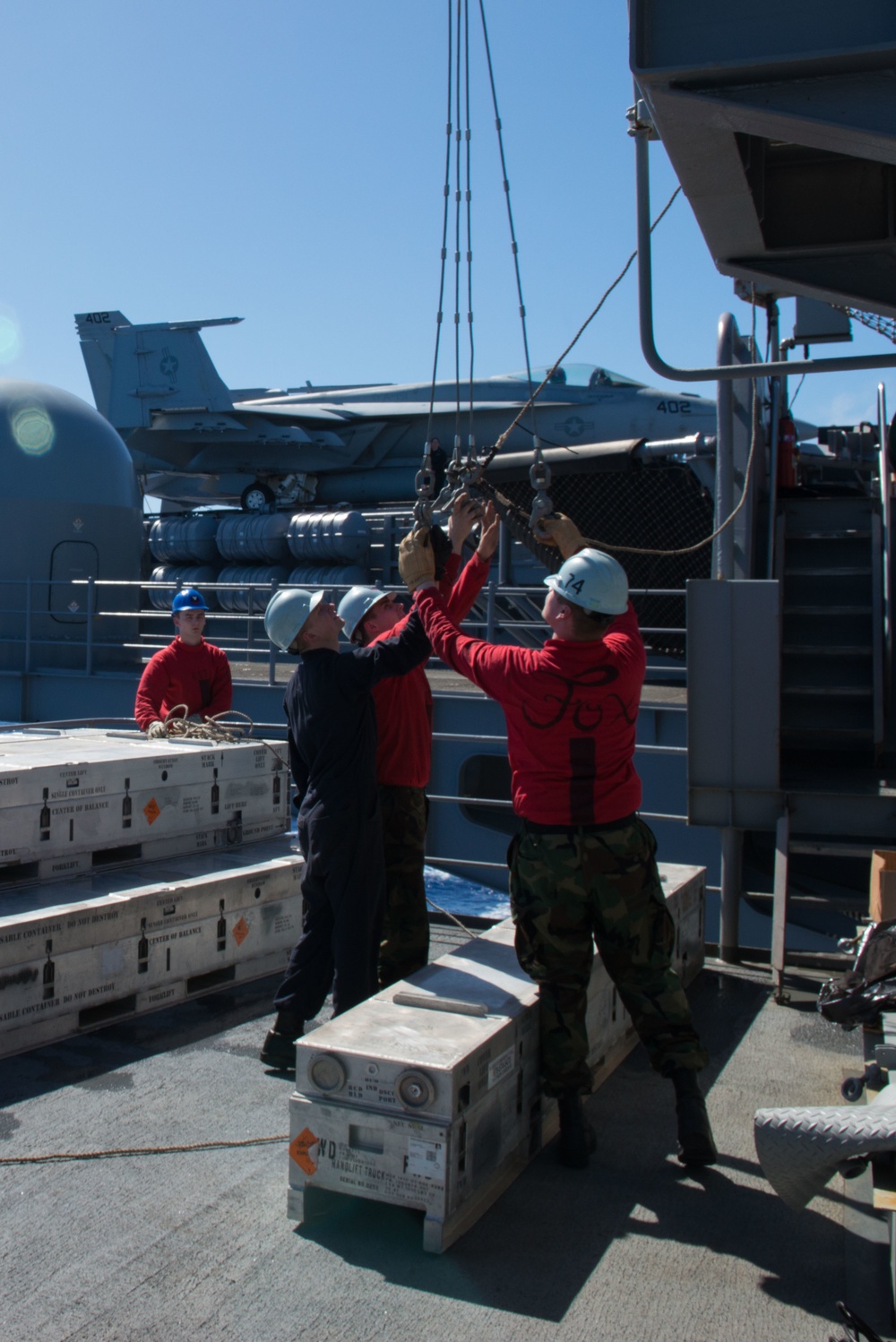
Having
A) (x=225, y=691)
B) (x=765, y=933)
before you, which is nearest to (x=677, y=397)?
(x=765, y=933)

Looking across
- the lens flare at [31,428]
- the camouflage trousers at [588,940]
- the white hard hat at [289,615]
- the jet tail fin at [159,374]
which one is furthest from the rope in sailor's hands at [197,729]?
the jet tail fin at [159,374]

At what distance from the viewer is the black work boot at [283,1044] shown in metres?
3.83

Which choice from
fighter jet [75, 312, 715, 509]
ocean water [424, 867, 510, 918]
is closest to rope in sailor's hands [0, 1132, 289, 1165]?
ocean water [424, 867, 510, 918]

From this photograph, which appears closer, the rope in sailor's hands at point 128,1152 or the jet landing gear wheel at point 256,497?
the rope in sailor's hands at point 128,1152

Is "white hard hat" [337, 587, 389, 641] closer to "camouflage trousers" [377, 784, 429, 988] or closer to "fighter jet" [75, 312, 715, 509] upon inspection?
"camouflage trousers" [377, 784, 429, 988]

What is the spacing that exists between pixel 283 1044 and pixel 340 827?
0.80m

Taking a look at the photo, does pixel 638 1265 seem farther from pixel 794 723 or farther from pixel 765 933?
pixel 765 933

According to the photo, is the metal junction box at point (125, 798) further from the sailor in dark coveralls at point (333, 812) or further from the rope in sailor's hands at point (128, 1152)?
the rope in sailor's hands at point (128, 1152)

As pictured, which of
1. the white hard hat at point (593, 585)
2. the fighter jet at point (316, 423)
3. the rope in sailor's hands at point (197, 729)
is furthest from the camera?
the fighter jet at point (316, 423)

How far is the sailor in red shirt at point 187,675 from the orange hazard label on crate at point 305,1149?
340cm

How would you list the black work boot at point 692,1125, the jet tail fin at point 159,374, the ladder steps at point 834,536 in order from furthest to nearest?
the jet tail fin at point 159,374 → the ladder steps at point 834,536 → the black work boot at point 692,1125

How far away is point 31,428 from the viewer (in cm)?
1585

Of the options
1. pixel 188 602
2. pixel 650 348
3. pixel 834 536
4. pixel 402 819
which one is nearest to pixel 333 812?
pixel 402 819

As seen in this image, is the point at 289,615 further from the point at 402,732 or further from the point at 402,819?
the point at 402,819
